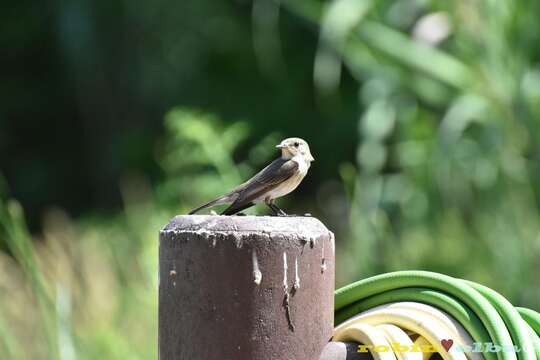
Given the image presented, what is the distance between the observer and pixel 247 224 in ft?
6.33

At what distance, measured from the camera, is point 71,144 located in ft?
37.5

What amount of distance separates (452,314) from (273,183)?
2.70 feet

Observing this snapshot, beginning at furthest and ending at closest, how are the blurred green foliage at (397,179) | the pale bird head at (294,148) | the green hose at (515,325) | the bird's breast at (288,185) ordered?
1. the blurred green foliage at (397,179)
2. the pale bird head at (294,148)
3. the bird's breast at (288,185)
4. the green hose at (515,325)

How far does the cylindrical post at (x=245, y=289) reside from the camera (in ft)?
6.26

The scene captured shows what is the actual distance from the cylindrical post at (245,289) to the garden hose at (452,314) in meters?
0.15

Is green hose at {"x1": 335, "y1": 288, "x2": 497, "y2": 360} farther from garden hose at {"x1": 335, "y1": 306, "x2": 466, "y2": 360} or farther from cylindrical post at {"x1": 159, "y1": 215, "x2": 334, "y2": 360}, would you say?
cylindrical post at {"x1": 159, "y1": 215, "x2": 334, "y2": 360}

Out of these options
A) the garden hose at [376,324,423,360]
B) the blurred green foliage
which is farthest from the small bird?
the blurred green foliage

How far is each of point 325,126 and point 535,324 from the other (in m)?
7.77

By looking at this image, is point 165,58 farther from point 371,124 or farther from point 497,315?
point 497,315

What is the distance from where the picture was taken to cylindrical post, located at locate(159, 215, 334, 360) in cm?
191

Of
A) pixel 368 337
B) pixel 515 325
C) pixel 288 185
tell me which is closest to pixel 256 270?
pixel 368 337

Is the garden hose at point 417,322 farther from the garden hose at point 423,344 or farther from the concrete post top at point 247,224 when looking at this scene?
the concrete post top at point 247,224

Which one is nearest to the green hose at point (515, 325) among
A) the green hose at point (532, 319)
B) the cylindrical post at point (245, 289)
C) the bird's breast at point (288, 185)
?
the green hose at point (532, 319)

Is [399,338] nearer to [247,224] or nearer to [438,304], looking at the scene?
[438,304]
